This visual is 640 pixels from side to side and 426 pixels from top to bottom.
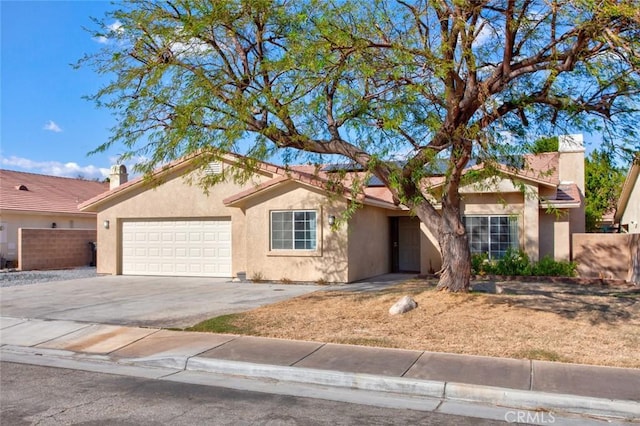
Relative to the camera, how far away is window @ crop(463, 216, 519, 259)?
18.9 metres

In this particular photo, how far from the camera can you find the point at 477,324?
387 inches

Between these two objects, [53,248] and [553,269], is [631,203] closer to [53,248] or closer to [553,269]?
[553,269]

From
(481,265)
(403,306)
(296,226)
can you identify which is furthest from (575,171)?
(403,306)

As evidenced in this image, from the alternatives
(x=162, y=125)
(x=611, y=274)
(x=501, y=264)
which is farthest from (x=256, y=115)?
(x=611, y=274)

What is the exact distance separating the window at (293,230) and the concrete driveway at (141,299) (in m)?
1.46

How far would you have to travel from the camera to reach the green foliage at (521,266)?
17984mm

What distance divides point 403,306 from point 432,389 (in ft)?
13.4

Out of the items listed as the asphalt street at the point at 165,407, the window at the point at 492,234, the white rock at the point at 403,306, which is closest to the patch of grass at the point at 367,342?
the white rock at the point at 403,306

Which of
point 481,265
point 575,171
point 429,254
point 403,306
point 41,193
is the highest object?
point 575,171

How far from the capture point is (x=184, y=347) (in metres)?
9.03

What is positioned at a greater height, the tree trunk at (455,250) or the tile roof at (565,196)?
the tile roof at (565,196)

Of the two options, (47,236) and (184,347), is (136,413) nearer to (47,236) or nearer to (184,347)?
(184,347)

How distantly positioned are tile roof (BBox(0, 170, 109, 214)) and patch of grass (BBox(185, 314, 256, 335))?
1732 centimetres
